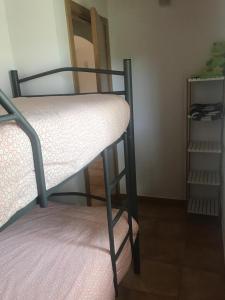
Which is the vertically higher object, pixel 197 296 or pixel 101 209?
pixel 101 209

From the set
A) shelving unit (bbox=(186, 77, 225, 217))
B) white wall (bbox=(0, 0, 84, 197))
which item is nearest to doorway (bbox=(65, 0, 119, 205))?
white wall (bbox=(0, 0, 84, 197))

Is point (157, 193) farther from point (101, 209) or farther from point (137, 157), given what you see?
point (101, 209)

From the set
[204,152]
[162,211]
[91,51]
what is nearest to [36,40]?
[91,51]

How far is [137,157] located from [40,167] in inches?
91.5

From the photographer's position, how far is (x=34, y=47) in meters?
1.86

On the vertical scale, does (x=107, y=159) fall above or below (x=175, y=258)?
above

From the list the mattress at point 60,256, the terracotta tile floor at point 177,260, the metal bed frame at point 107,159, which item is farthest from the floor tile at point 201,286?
the mattress at point 60,256

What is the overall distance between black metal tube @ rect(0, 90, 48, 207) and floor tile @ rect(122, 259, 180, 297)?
1469 millimetres

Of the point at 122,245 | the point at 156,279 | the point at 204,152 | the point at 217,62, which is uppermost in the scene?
the point at 217,62

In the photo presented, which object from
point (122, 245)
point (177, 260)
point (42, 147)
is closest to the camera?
point (42, 147)

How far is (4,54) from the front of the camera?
6.07 feet

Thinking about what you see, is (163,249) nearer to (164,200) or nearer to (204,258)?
(204,258)

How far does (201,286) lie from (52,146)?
1666mm

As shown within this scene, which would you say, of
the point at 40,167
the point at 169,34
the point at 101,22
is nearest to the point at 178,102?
the point at 169,34
